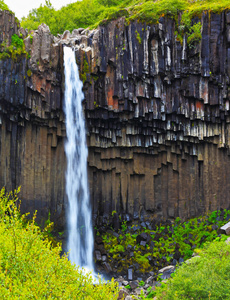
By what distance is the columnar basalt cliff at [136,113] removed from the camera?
63.2 ft

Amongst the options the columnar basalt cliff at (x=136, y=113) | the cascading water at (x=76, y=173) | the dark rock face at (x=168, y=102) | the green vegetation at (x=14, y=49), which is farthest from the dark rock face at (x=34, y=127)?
the dark rock face at (x=168, y=102)

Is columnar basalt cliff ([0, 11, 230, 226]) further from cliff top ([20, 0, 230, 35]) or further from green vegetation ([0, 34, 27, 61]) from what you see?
cliff top ([20, 0, 230, 35])

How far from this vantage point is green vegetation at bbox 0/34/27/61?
1805 centimetres

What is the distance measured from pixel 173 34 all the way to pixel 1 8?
386 inches

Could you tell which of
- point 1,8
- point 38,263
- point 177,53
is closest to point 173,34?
point 177,53

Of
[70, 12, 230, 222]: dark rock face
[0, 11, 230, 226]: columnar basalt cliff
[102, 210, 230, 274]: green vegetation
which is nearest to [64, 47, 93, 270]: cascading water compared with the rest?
[0, 11, 230, 226]: columnar basalt cliff

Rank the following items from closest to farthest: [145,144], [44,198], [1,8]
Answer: [1,8] < [44,198] < [145,144]

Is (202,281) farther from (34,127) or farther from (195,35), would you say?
(195,35)

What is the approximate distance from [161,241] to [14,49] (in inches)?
527

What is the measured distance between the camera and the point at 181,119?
20.7m

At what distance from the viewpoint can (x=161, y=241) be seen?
19766mm

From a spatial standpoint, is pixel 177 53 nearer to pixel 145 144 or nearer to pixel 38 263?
pixel 145 144

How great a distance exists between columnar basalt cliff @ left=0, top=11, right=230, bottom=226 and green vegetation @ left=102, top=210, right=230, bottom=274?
0.99 m

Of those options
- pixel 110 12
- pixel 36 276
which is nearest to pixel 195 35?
pixel 110 12
